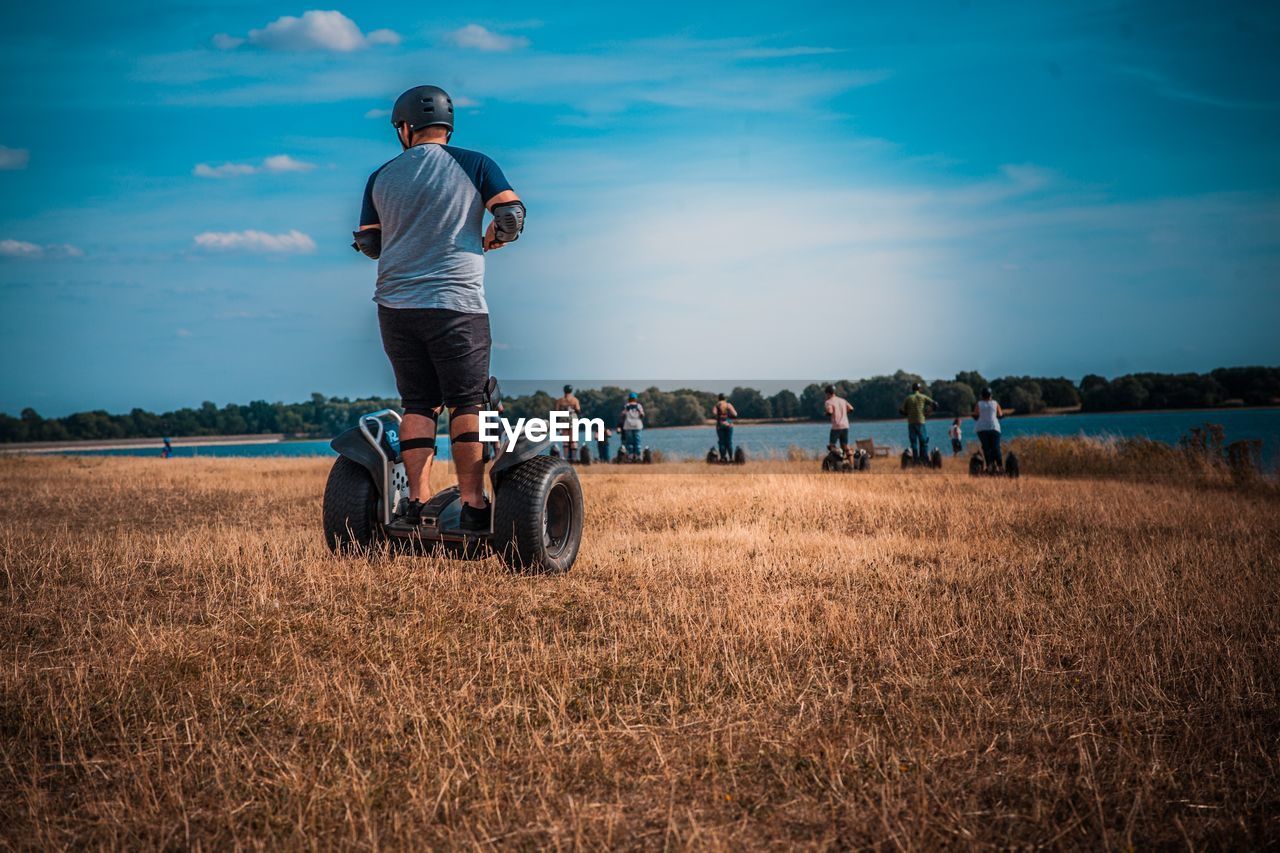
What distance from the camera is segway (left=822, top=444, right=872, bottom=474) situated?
858 inches

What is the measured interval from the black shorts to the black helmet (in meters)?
1.30

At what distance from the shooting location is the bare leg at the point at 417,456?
19.8 ft

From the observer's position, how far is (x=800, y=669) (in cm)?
423

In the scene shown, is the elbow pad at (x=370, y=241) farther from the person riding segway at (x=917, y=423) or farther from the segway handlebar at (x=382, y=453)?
the person riding segway at (x=917, y=423)

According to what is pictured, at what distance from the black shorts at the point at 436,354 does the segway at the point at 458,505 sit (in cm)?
23

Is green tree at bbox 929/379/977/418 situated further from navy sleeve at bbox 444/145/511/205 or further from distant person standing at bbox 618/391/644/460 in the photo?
navy sleeve at bbox 444/145/511/205

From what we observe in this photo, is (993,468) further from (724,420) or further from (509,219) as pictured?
(509,219)

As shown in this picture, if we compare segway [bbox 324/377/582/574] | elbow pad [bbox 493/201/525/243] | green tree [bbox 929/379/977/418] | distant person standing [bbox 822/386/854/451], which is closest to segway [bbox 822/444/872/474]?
distant person standing [bbox 822/386/854/451]

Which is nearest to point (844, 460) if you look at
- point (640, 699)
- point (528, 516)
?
point (528, 516)

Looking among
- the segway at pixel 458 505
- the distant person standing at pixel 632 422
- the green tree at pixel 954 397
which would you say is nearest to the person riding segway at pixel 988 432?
the distant person standing at pixel 632 422

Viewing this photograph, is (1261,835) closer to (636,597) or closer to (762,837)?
(762,837)

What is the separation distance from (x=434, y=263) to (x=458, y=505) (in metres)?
1.79

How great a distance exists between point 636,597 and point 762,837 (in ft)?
10.2

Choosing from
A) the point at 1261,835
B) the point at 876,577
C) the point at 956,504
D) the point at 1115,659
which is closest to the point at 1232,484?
the point at 956,504
